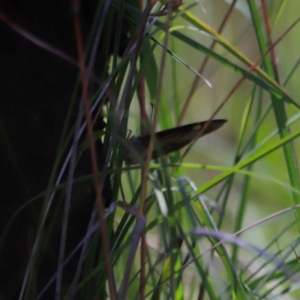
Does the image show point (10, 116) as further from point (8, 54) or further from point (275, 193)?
point (275, 193)

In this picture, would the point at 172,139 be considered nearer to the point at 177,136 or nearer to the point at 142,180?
the point at 177,136

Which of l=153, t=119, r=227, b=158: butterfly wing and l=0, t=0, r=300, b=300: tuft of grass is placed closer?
l=0, t=0, r=300, b=300: tuft of grass

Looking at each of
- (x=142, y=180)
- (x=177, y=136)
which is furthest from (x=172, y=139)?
(x=142, y=180)

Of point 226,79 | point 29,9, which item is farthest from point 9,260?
point 226,79

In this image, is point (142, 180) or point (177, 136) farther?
point (177, 136)

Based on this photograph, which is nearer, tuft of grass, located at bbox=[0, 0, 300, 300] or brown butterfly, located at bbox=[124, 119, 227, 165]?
tuft of grass, located at bbox=[0, 0, 300, 300]

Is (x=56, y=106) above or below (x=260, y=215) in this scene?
above

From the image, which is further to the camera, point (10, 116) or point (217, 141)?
point (217, 141)

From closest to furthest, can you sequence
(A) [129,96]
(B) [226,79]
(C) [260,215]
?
(A) [129,96]
(C) [260,215]
(B) [226,79]

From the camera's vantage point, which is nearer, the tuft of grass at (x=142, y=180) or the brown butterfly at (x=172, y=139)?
the tuft of grass at (x=142, y=180)

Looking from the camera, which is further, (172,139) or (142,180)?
(172,139)

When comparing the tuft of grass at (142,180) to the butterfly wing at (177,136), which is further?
the butterfly wing at (177,136)
